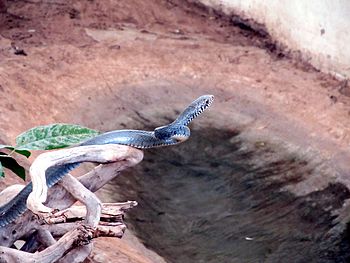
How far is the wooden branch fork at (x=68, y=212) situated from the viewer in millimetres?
3184

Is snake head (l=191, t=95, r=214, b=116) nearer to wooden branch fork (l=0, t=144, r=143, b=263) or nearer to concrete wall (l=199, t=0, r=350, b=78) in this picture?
wooden branch fork (l=0, t=144, r=143, b=263)

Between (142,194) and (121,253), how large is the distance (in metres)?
1.36

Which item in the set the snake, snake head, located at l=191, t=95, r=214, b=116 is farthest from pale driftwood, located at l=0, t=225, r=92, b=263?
snake head, located at l=191, t=95, r=214, b=116

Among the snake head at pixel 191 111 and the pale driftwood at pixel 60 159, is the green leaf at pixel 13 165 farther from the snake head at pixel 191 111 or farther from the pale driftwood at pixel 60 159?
the snake head at pixel 191 111

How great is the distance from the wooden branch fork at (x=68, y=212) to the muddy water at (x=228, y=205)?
1.61m

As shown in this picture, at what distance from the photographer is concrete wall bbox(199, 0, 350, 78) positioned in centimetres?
683

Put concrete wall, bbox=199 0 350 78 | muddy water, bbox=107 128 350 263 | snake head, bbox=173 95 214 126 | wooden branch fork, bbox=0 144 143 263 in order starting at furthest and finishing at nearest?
concrete wall, bbox=199 0 350 78, muddy water, bbox=107 128 350 263, snake head, bbox=173 95 214 126, wooden branch fork, bbox=0 144 143 263

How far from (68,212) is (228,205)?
240cm

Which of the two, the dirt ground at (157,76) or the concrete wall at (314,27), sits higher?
the concrete wall at (314,27)

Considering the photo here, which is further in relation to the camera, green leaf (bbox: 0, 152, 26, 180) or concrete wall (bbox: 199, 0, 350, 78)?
concrete wall (bbox: 199, 0, 350, 78)

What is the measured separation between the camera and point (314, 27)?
7145mm

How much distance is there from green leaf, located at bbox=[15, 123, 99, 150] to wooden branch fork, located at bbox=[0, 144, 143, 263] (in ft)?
0.36

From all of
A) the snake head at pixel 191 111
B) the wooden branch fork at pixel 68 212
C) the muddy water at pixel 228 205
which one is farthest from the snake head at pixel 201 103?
the muddy water at pixel 228 205

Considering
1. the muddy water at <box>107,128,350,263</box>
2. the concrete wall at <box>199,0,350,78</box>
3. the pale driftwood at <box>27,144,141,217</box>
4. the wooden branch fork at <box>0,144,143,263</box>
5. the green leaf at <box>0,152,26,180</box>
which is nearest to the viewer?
the pale driftwood at <box>27,144,141,217</box>
